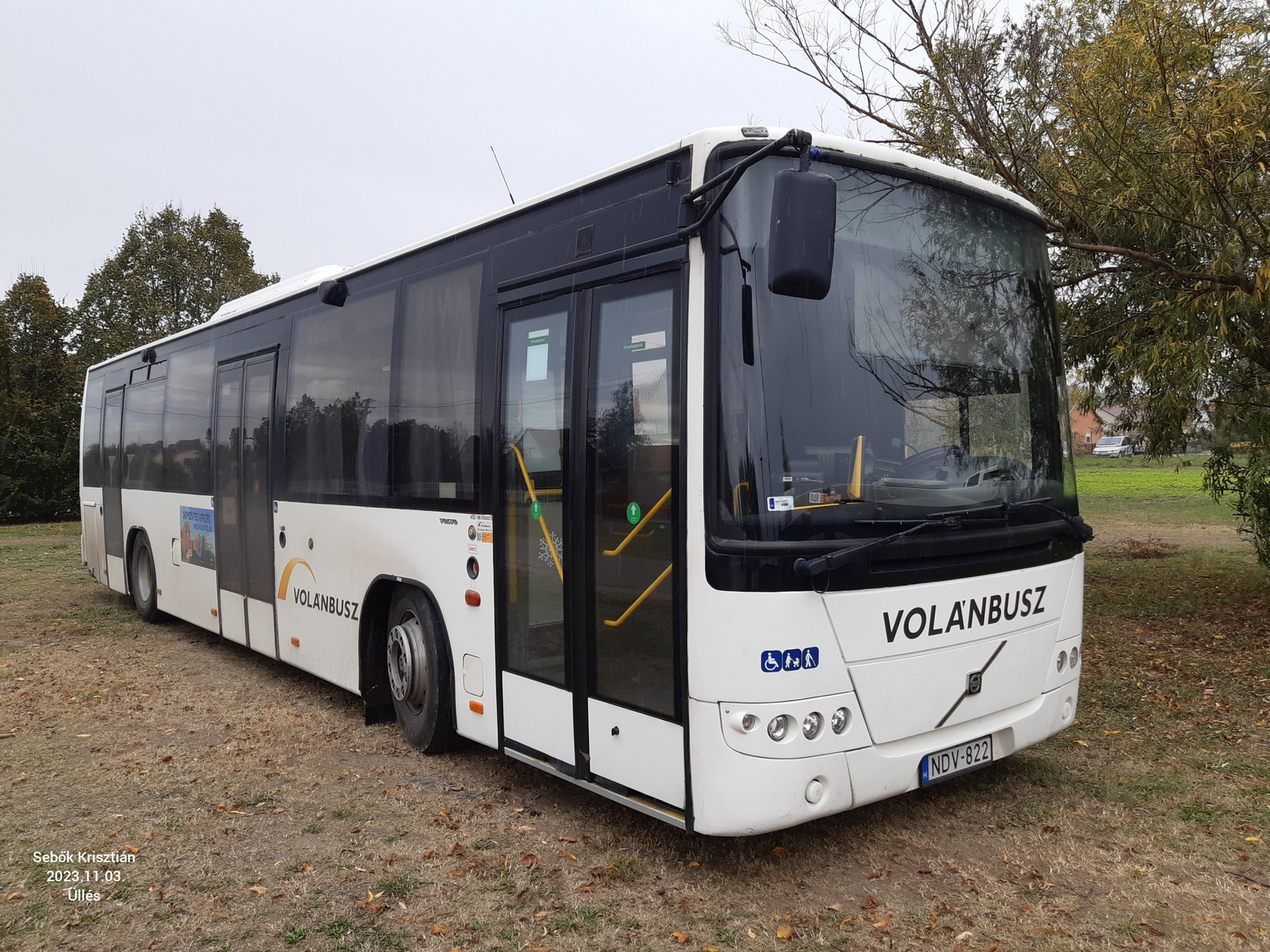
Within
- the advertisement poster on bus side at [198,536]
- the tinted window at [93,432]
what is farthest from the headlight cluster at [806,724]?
the tinted window at [93,432]

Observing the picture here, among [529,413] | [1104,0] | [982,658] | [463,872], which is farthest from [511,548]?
[1104,0]

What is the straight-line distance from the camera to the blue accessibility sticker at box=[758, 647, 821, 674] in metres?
3.99

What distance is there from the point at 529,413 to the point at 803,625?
6.61ft

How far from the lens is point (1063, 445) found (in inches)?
205

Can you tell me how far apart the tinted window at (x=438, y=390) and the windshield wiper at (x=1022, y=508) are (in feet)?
8.75

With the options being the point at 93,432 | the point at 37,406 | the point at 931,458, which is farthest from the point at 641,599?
the point at 37,406

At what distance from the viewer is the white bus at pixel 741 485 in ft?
13.3

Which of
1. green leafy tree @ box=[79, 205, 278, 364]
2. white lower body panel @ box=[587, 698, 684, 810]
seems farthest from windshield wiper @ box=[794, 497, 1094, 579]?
green leafy tree @ box=[79, 205, 278, 364]

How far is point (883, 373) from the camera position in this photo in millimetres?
4352

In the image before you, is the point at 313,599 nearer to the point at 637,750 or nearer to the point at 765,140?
the point at 637,750

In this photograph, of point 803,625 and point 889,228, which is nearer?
point 803,625

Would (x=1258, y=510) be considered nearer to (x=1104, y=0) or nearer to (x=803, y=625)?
(x=1104, y=0)

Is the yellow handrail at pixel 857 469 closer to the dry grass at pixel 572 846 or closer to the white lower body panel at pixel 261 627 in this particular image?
the dry grass at pixel 572 846

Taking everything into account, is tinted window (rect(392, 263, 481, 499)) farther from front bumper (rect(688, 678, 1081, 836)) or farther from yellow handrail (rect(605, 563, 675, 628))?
front bumper (rect(688, 678, 1081, 836))
